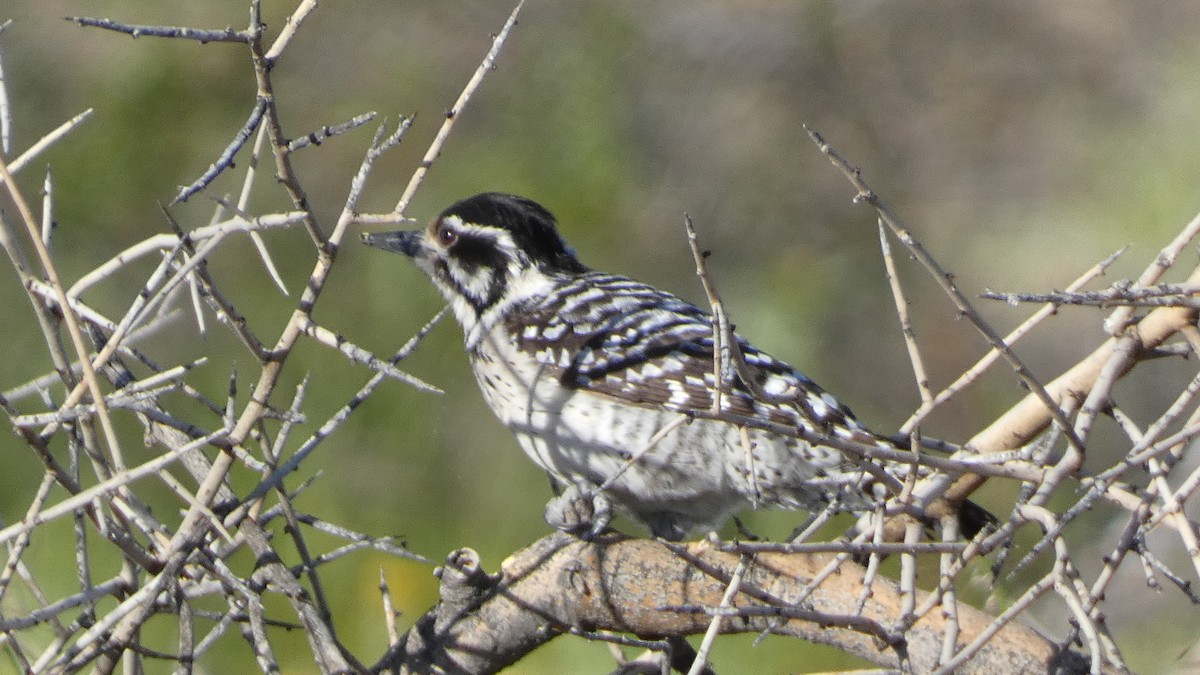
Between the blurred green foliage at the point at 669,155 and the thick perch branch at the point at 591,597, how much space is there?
325 cm

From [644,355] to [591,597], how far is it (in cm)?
128

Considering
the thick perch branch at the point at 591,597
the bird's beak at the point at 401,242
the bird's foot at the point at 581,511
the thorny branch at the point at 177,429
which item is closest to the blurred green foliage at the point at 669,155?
the bird's beak at the point at 401,242

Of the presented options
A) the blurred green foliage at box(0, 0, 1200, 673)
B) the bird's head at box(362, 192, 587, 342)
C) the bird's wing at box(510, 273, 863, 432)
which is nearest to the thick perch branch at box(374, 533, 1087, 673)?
the bird's wing at box(510, 273, 863, 432)

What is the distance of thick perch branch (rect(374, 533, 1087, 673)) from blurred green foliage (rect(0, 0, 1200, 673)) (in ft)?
10.7

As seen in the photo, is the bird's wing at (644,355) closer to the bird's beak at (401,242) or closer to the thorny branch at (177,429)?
the bird's beak at (401,242)

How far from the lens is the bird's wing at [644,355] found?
4.16m

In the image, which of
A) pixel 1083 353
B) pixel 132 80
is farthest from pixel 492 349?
pixel 132 80

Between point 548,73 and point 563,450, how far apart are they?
494 cm

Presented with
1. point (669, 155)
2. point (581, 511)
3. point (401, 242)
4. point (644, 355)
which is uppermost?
point (669, 155)

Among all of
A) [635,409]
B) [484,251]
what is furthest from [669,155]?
[635,409]

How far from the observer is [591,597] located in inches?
125

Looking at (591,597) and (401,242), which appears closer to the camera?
(591,597)

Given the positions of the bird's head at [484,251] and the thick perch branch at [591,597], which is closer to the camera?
the thick perch branch at [591,597]

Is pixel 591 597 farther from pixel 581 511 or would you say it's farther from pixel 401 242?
pixel 401 242
